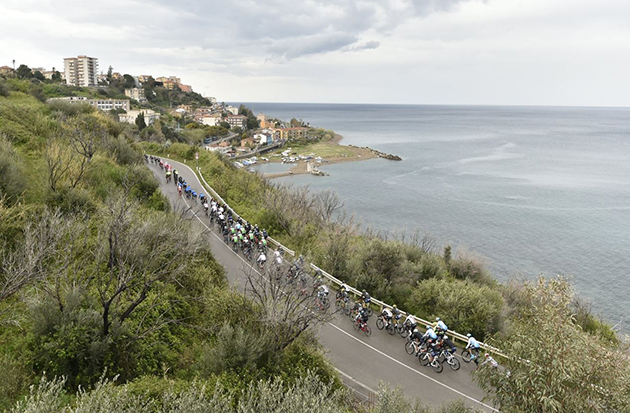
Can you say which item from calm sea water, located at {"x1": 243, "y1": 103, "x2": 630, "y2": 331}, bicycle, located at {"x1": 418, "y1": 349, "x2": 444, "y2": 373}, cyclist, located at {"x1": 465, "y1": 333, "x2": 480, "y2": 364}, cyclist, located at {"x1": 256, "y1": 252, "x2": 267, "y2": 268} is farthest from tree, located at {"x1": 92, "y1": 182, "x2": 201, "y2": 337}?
calm sea water, located at {"x1": 243, "y1": 103, "x2": 630, "y2": 331}

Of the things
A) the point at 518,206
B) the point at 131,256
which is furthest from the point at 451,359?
the point at 518,206

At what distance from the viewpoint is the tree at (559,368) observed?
788 cm

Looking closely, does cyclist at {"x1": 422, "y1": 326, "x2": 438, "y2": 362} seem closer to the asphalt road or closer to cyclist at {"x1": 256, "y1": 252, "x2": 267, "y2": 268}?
the asphalt road

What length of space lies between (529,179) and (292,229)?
6383 centimetres

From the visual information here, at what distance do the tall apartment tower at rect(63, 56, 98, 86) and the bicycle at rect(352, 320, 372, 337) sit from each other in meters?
152

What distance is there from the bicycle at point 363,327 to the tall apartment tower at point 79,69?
152 meters

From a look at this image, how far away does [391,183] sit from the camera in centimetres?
7256

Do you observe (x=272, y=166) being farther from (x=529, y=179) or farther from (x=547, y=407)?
(x=547, y=407)

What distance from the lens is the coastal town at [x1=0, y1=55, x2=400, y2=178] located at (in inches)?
3452

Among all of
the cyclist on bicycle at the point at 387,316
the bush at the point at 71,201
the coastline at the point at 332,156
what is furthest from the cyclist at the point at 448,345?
the coastline at the point at 332,156

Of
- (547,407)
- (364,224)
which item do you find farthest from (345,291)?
(364,224)

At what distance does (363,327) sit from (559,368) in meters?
8.78

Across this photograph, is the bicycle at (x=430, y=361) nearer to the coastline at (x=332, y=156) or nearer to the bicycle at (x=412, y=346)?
the bicycle at (x=412, y=346)

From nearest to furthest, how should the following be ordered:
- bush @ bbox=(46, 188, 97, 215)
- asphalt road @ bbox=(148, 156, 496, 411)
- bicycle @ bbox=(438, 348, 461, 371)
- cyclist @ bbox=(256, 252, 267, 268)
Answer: asphalt road @ bbox=(148, 156, 496, 411), bicycle @ bbox=(438, 348, 461, 371), bush @ bbox=(46, 188, 97, 215), cyclist @ bbox=(256, 252, 267, 268)
